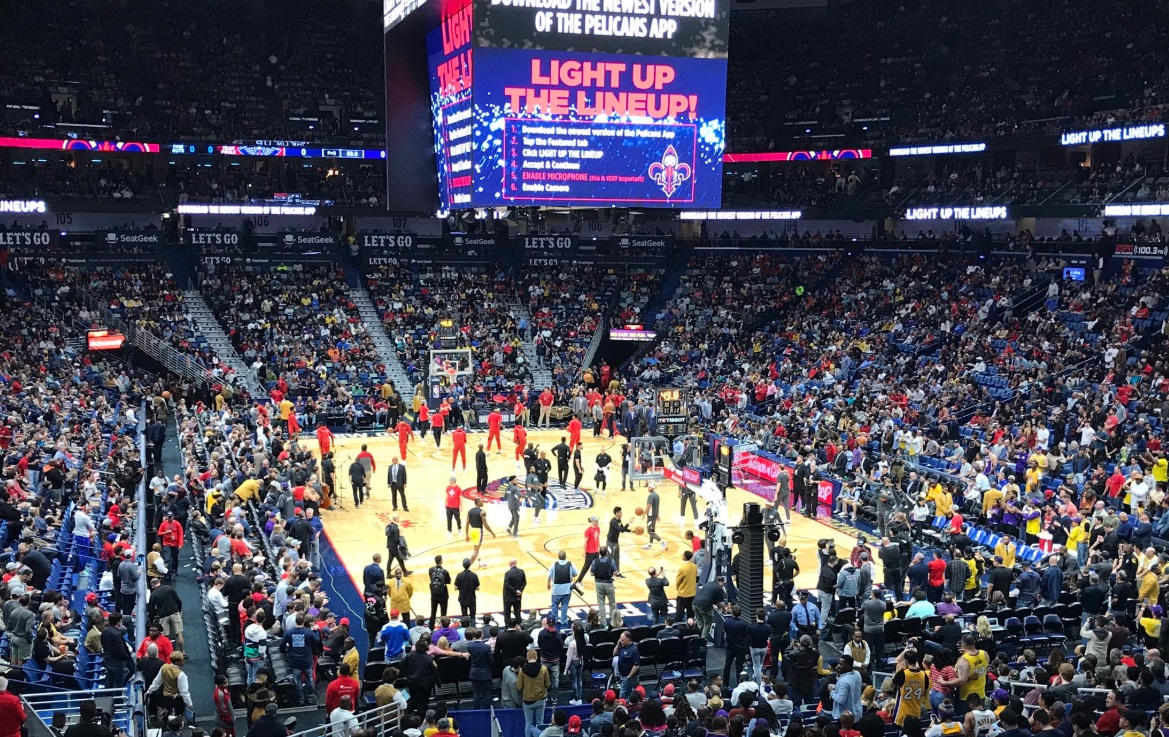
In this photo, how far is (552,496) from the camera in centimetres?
2598

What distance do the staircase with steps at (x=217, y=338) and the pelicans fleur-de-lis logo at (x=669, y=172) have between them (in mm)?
15797

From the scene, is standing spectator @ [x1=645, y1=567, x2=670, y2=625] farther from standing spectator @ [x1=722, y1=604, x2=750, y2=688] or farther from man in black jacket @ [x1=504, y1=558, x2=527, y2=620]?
man in black jacket @ [x1=504, y1=558, x2=527, y2=620]

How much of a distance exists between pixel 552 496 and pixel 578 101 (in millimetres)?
9164

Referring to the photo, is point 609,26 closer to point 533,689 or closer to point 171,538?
point 171,538

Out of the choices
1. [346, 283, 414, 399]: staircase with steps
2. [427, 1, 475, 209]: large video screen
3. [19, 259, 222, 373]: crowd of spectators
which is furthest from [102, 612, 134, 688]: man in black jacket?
[346, 283, 414, 399]: staircase with steps

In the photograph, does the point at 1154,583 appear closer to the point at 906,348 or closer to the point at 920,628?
the point at 920,628

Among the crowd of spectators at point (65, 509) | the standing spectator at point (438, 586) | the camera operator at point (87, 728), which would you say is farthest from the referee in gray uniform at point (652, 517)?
the camera operator at point (87, 728)

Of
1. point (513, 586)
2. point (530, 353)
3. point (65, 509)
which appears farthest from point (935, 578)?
point (530, 353)

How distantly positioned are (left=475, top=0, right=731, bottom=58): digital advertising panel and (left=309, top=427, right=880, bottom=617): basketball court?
10.3 m

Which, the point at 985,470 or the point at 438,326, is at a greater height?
the point at 438,326

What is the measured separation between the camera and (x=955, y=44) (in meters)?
47.5

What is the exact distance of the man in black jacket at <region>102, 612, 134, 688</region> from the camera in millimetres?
13141

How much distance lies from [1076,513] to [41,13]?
43079 millimetres

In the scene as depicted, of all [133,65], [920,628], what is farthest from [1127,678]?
[133,65]
